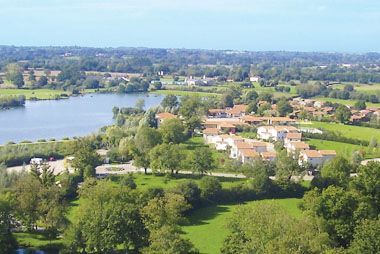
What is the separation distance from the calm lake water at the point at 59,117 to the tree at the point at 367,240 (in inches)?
741

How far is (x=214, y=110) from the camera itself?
31109mm

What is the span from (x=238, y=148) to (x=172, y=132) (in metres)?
3.43

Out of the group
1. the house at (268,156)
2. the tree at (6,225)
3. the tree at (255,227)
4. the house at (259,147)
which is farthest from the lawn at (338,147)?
the tree at (6,225)

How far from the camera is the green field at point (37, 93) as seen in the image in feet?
130

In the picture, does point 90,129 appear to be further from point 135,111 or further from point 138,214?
point 138,214

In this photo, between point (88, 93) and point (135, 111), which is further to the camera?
point (88, 93)

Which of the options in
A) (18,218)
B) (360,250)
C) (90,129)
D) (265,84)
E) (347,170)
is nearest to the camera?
(360,250)

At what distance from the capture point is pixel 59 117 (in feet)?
101

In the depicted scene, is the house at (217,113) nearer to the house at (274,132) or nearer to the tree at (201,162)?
the house at (274,132)

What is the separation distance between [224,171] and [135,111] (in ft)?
Result: 45.2

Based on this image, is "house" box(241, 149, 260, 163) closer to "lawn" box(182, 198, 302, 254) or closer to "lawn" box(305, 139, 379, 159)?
"lawn" box(182, 198, 302, 254)

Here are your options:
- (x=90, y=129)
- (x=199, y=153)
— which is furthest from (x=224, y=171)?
(x=90, y=129)

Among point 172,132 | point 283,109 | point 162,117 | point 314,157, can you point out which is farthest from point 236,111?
point 314,157

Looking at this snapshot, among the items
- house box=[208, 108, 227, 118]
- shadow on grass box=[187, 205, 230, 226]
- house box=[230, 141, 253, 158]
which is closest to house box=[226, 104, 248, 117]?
house box=[208, 108, 227, 118]
